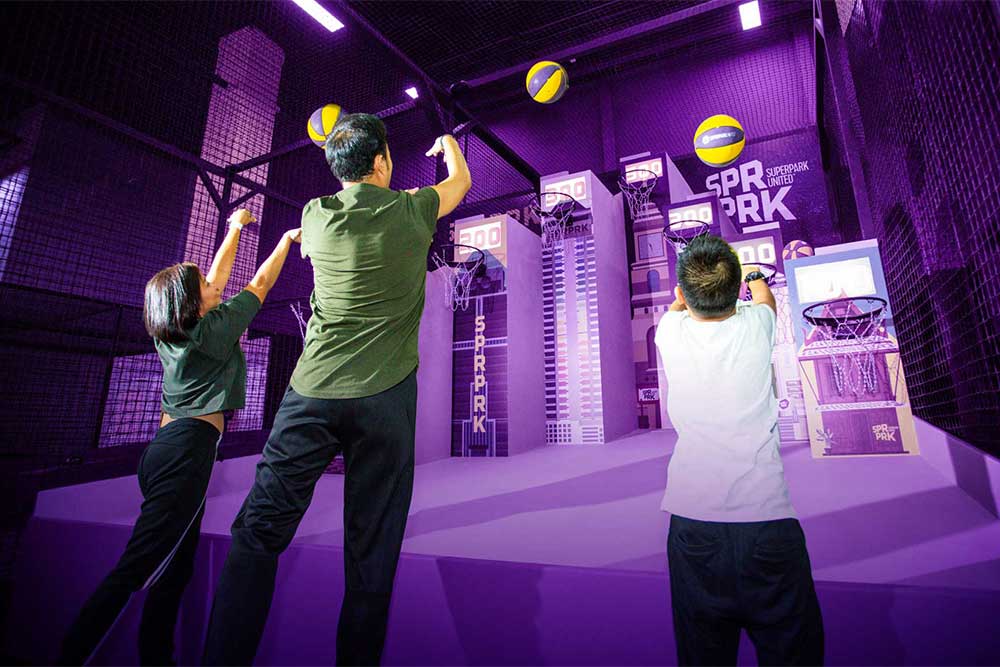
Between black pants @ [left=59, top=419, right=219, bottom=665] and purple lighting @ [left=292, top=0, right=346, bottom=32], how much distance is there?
12.7 ft

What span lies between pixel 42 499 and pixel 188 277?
152 cm

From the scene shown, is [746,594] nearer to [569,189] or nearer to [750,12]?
[569,189]

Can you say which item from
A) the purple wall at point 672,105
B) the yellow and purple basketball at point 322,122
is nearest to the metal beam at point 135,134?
the yellow and purple basketball at point 322,122

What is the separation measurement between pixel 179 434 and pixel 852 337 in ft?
12.2

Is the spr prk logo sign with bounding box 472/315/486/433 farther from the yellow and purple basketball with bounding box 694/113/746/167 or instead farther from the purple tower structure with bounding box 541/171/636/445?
the yellow and purple basketball with bounding box 694/113/746/167

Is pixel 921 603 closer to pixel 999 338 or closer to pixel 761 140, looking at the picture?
pixel 999 338

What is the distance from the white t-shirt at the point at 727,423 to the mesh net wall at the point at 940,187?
4.64 feet

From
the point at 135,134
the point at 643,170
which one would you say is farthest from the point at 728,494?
the point at 643,170

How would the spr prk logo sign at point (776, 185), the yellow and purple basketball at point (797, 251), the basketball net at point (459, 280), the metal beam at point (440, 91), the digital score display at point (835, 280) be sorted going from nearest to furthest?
the digital score display at point (835, 280)
the metal beam at point (440, 91)
the basketball net at point (459, 280)
the yellow and purple basketball at point (797, 251)
the spr prk logo sign at point (776, 185)

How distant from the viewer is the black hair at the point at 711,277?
3.62ft

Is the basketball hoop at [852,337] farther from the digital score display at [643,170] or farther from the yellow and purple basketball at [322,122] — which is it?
the yellow and purple basketball at [322,122]

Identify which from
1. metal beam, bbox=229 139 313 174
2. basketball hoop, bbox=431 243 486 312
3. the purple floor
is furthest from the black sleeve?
metal beam, bbox=229 139 313 174

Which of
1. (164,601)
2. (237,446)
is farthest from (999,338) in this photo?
(237,446)

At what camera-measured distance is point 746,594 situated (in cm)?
91
